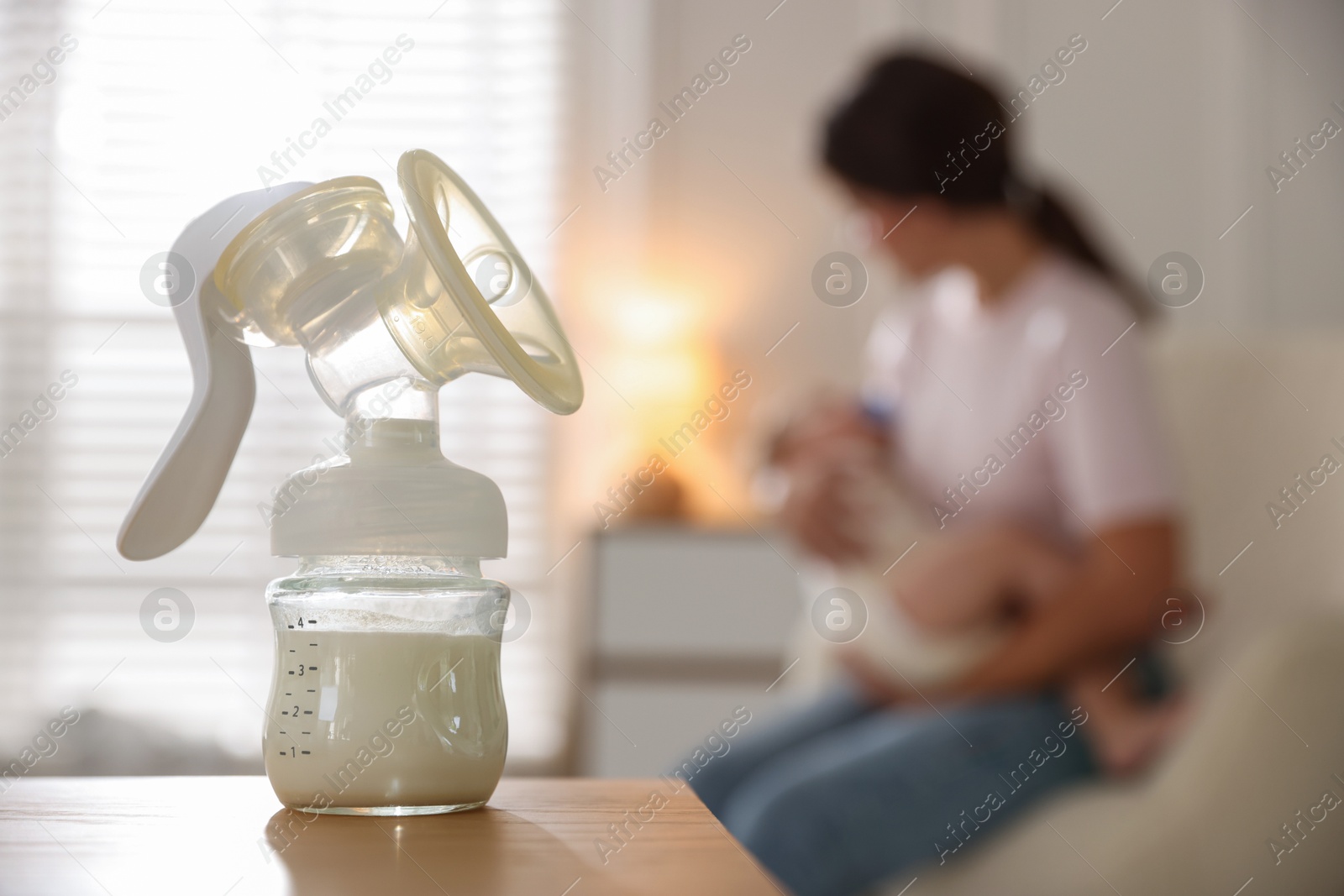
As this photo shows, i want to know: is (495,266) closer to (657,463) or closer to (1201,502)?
(1201,502)

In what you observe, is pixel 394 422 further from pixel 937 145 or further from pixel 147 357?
pixel 147 357

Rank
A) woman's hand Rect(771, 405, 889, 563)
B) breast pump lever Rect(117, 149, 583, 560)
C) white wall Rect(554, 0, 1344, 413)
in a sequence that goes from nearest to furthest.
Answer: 1. breast pump lever Rect(117, 149, 583, 560)
2. woman's hand Rect(771, 405, 889, 563)
3. white wall Rect(554, 0, 1344, 413)

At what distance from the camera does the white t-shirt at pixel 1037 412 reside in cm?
125

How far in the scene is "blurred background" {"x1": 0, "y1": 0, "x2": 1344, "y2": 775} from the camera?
8.39 feet

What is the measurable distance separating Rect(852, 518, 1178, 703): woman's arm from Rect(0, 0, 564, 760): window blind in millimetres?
1539

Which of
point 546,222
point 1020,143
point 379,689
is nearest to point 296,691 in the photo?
point 379,689

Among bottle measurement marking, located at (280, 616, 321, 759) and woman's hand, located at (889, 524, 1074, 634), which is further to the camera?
woman's hand, located at (889, 524, 1074, 634)

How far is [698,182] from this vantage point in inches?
106

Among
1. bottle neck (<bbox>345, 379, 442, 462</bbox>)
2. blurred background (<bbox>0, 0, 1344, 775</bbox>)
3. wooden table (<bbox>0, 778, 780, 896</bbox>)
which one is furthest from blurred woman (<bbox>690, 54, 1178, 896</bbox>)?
blurred background (<bbox>0, 0, 1344, 775</bbox>)

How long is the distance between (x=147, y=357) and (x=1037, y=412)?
209 cm

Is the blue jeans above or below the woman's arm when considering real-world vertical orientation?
below

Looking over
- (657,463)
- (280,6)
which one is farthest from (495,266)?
(280,6)

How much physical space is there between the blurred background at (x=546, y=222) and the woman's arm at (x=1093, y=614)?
1.23 m

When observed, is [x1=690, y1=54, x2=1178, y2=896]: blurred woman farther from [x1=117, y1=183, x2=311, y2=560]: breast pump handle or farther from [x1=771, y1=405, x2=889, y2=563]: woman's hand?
[x1=117, y1=183, x2=311, y2=560]: breast pump handle
